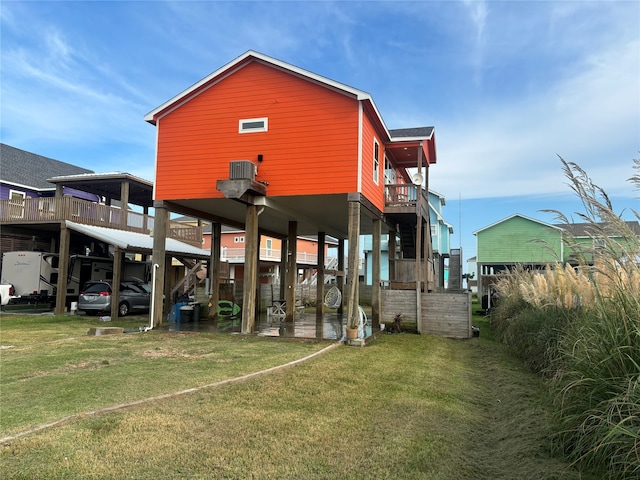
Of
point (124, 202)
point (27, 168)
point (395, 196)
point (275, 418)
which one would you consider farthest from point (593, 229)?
point (27, 168)

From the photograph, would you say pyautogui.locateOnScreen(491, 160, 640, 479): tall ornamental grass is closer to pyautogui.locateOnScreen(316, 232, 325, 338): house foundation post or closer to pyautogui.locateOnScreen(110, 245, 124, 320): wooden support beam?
pyautogui.locateOnScreen(316, 232, 325, 338): house foundation post

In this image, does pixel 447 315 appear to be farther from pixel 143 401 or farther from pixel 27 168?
pixel 27 168

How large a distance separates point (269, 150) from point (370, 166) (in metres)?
2.93

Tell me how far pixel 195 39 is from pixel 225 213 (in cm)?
580

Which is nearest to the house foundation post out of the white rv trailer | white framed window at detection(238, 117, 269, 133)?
white framed window at detection(238, 117, 269, 133)

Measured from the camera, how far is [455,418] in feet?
16.5

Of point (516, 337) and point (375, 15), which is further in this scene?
point (375, 15)

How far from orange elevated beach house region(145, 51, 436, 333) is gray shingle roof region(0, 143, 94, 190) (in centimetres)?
1483

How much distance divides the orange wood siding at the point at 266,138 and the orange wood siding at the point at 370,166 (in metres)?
0.56

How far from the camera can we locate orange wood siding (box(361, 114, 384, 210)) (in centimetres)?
1211

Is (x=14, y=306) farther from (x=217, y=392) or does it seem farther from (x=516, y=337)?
(x=516, y=337)

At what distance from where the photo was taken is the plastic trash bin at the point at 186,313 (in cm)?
1523

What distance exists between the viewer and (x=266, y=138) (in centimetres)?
1245

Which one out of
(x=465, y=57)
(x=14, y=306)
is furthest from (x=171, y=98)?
(x=14, y=306)
